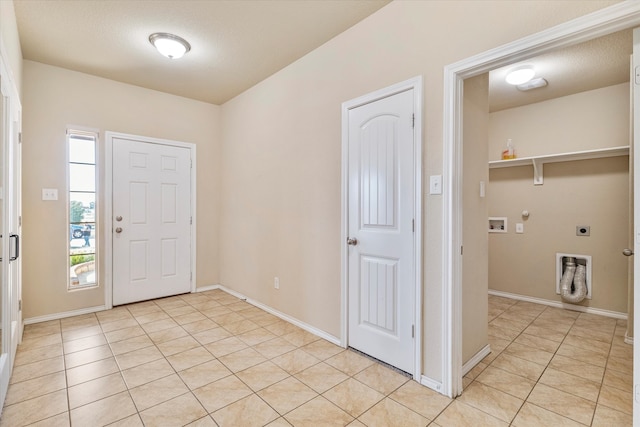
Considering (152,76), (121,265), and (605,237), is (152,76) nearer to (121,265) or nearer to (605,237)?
(121,265)

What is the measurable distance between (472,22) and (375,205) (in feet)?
4.24

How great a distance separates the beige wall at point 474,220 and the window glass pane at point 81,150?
3.90m

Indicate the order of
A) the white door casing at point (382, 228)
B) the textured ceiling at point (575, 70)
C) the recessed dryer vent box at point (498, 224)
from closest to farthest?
the white door casing at point (382, 228) < the textured ceiling at point (575, 70) < the recessed dryer vent box at point (498, 224)

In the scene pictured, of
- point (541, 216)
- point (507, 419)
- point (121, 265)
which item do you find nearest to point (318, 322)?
point (507, 419)

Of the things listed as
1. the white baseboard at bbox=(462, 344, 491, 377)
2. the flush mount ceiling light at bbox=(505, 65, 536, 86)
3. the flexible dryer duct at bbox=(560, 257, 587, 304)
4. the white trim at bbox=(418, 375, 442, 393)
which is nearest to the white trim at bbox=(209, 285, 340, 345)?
the white trim at bbox=(418, 375, 442, 393)

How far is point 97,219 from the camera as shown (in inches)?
141

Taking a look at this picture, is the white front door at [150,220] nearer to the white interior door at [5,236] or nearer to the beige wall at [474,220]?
the white interior door at [5,236]

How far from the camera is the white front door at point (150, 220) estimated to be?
370 cm

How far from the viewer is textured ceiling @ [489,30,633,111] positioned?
2.58m

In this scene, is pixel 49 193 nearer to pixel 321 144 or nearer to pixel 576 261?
pixel 321 144

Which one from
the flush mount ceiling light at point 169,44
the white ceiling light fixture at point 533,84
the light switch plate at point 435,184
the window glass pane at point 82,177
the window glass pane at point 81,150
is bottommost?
the light switch plate at point 435,184

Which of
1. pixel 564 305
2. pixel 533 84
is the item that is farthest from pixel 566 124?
pixel 564 305

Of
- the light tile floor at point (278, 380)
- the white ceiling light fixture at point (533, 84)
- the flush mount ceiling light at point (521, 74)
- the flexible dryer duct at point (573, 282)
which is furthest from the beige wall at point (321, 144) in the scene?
the flexible dryer duct at point (573, 282)

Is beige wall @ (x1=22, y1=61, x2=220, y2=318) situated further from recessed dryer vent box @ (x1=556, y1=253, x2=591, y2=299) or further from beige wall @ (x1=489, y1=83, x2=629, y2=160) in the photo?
recessed dryer vent box @ (x1=556, y1=253, x2=591, y2=299)
